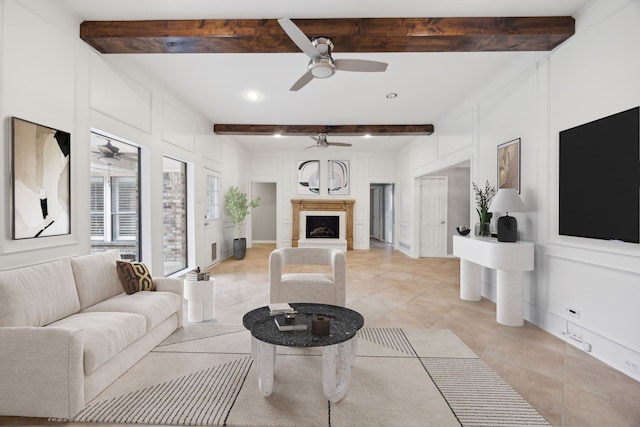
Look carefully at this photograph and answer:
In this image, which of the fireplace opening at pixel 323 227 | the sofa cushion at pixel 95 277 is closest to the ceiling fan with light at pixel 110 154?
the sofa cushion at pixel 95 277

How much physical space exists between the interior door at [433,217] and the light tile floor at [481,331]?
1196 millimetres

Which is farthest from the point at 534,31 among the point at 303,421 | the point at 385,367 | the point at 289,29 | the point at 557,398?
the point at 303,421

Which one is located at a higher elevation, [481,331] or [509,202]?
[509,202]

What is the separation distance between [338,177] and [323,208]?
1.04m

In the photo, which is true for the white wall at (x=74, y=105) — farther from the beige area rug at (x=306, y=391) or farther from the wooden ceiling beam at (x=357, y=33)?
the beige area rug at (x=306, y=391)

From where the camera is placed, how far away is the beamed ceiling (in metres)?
2.94

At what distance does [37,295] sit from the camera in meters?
2.22

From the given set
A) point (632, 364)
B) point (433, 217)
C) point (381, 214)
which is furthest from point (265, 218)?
point (632, 364)

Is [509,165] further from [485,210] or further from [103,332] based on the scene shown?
[103,332]

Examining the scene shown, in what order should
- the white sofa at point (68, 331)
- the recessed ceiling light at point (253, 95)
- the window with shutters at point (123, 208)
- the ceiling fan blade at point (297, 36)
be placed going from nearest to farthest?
the white sofa at point (68, 331)
the ceiling fan blade at point (297, 36)
the recessed ceiling light at point (253, 95)
the window with shutters at point (123, 208)

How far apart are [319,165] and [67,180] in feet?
23.3

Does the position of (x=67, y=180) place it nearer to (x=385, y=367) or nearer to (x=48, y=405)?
(x=48, y=405)

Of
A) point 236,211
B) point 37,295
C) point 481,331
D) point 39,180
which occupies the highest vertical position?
point 39,180

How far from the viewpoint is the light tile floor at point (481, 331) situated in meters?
2.06
